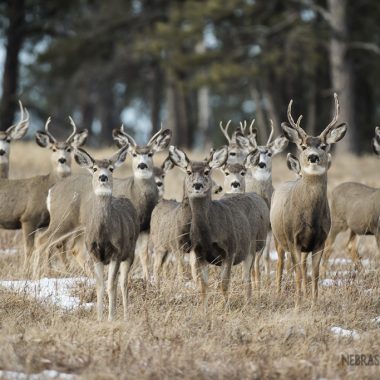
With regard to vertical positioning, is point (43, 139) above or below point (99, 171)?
above

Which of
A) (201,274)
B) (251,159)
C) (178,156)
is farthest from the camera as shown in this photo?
(251,159)

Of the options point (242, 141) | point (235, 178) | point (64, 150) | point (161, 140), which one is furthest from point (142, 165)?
point (242, 141)

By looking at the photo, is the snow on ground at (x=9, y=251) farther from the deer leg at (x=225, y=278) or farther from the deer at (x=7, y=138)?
the deer leg at (x=225, y=278)

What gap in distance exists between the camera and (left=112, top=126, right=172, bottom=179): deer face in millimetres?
11648

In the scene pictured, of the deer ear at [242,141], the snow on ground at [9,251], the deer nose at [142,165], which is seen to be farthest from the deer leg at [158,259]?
the deer ear at [242,141]

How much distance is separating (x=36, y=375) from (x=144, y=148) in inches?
208

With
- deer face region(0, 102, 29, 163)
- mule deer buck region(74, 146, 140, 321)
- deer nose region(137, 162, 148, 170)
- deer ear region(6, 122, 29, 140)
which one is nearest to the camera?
mule deer buck region(74, 146, 140, 321)

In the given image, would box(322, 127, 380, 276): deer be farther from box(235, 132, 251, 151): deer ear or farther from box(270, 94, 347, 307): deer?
box(270, 94, 347, 307): deer

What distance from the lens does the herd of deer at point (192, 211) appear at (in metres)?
9.03

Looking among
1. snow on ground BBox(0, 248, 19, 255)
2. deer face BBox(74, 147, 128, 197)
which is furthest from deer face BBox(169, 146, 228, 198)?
snow on ground BBox(0, 248, 19, 255)

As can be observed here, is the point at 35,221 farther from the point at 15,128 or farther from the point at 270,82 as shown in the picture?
the point at 270,82

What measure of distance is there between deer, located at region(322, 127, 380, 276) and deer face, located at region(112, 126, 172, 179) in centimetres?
241

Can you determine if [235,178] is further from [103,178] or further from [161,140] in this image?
[103,178]

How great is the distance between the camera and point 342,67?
1025 inches
